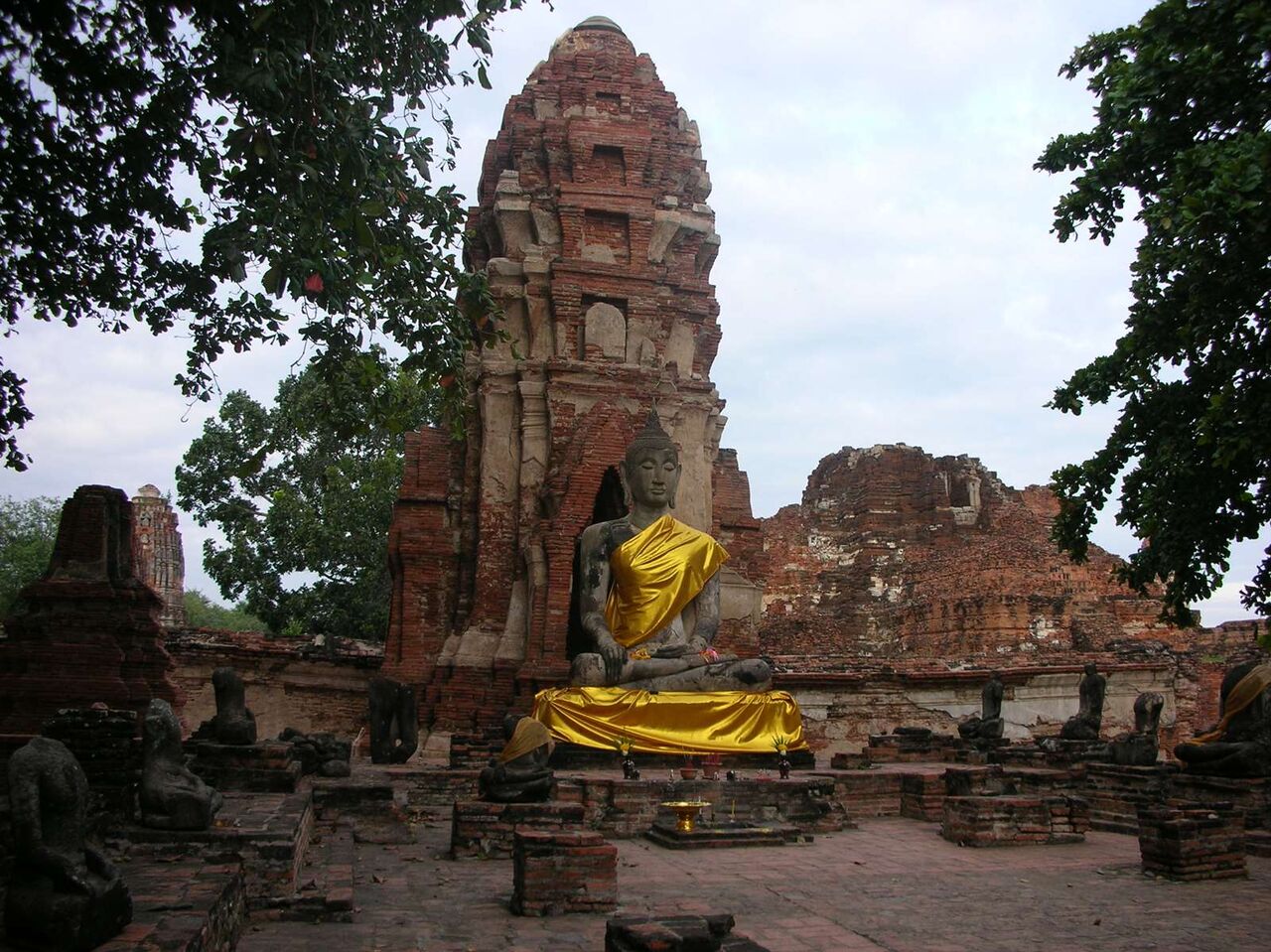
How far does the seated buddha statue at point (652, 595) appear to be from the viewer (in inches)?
482

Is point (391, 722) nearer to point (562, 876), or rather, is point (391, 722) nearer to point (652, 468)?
point (652, 468)

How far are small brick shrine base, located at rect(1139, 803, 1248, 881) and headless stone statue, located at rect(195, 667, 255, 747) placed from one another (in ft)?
22.6

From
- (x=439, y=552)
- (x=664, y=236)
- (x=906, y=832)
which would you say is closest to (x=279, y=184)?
(x=906, y=832)

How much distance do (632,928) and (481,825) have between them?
347 cm

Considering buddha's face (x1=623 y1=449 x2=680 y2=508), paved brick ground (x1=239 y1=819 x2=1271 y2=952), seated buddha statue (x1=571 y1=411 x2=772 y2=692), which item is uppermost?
buddha's face (x1=623 y1=449 x2=680 y2=508)

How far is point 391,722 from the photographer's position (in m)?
12.7

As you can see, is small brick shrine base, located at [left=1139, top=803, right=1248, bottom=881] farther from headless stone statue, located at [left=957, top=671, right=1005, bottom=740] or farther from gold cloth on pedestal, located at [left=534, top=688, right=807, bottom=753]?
headless stone statue, located at [left=957, top=671, right=1005, bottom=740]

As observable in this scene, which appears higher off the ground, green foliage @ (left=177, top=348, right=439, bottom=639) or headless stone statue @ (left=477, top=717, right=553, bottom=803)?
green foliage @ (left=177, top=348, right=439, bottom=639)

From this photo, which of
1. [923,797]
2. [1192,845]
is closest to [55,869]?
[1192,845]

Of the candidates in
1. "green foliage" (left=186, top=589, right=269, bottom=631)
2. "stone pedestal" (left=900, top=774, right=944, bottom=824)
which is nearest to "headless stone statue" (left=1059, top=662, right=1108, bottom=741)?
"stone pedestal" (left=900, top=774, right=944, bottom=824)

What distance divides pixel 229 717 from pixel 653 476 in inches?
235

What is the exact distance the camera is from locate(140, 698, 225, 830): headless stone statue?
601 centimetres

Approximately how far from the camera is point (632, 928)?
4.66m

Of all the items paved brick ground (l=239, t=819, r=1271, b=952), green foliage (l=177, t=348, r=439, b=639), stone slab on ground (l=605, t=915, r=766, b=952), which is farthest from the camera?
green foliage (l=177, t=348, r=439, b=639)
